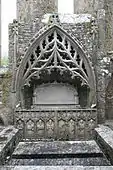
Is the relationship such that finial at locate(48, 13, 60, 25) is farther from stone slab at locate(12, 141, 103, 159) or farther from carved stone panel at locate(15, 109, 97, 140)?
stone slab at locate(12, 141, 103, 159)

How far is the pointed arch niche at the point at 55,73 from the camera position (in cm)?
908

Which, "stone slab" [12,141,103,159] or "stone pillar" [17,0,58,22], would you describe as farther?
"stone pillar" [17,0,58,22]

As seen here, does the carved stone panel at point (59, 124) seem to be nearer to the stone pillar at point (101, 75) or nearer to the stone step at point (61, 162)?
the stone pillar at point (101, 75)

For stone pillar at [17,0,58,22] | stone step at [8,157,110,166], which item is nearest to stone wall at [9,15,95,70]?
stone pillar at [17,0,58,22]

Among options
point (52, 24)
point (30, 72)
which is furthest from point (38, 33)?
point (30, 72)

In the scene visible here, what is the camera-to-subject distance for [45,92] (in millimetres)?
9766

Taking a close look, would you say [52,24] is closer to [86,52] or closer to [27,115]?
[86,52]

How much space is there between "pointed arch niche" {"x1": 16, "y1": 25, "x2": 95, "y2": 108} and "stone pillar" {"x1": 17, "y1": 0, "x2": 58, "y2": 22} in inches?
134

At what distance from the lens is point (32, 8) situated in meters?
12.5

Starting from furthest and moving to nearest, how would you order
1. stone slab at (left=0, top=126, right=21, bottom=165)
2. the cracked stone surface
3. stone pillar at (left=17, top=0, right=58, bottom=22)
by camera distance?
stone pillar at (left=17, top=0, right=58, bottom=22)
the cracked stone surface
stone slab at (left=0, top=126, right=21, bottom=165)

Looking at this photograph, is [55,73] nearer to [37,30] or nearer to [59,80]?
[59,80]

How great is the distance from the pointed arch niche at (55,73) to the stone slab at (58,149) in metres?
2.56

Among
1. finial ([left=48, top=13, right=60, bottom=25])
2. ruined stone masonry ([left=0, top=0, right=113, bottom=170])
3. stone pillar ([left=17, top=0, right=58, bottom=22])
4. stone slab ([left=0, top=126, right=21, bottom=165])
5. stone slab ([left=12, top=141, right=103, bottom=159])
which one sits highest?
stone pillar ([left=17, top=0, right=58, bottom=22])

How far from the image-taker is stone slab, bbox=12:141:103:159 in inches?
234
